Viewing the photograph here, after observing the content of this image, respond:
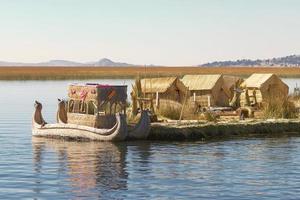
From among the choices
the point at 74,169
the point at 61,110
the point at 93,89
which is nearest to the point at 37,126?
the point at 61,110

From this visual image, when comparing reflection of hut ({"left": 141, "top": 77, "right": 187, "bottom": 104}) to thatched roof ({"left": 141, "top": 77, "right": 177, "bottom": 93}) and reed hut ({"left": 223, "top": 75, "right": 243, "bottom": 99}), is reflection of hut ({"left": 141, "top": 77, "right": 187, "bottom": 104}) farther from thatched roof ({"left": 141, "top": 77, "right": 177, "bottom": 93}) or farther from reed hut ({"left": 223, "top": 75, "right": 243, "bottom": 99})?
reed hut ({"left": 223, "top": 75, "right": 243, "bottom": 99})

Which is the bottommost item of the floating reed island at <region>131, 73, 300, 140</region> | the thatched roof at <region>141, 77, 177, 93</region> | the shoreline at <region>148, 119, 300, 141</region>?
the shoreline at <region>148, 119, 300, 141</region>

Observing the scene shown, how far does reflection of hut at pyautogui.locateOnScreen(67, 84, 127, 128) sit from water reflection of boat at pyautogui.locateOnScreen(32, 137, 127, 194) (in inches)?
49.5

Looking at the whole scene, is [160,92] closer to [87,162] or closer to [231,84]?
[231,84]

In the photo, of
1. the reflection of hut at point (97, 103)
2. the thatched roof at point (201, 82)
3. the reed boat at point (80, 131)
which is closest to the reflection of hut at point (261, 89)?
the thatched roof at point (201, 82)

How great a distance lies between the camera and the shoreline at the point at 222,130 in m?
32.0

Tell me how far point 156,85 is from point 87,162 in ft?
51.5

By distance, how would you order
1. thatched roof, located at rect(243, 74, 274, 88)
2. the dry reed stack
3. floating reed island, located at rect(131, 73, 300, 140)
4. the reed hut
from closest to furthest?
floating reed island, located at rect(131, 73, 300, 140), the dry reed stack, thatched roof, located at rect(243, 74, 274, 88), the reed hut

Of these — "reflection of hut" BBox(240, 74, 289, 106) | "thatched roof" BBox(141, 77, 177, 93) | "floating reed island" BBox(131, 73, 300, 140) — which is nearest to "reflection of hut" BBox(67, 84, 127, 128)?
"floating reed island" BBox(131, 73, 300, 140)

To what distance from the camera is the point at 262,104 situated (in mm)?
41531

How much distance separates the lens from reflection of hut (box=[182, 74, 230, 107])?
139 feet

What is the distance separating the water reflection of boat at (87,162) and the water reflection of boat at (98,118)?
54 centimetres

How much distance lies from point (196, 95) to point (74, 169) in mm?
19626

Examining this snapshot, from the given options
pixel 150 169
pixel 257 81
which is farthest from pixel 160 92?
pixel 150 169
